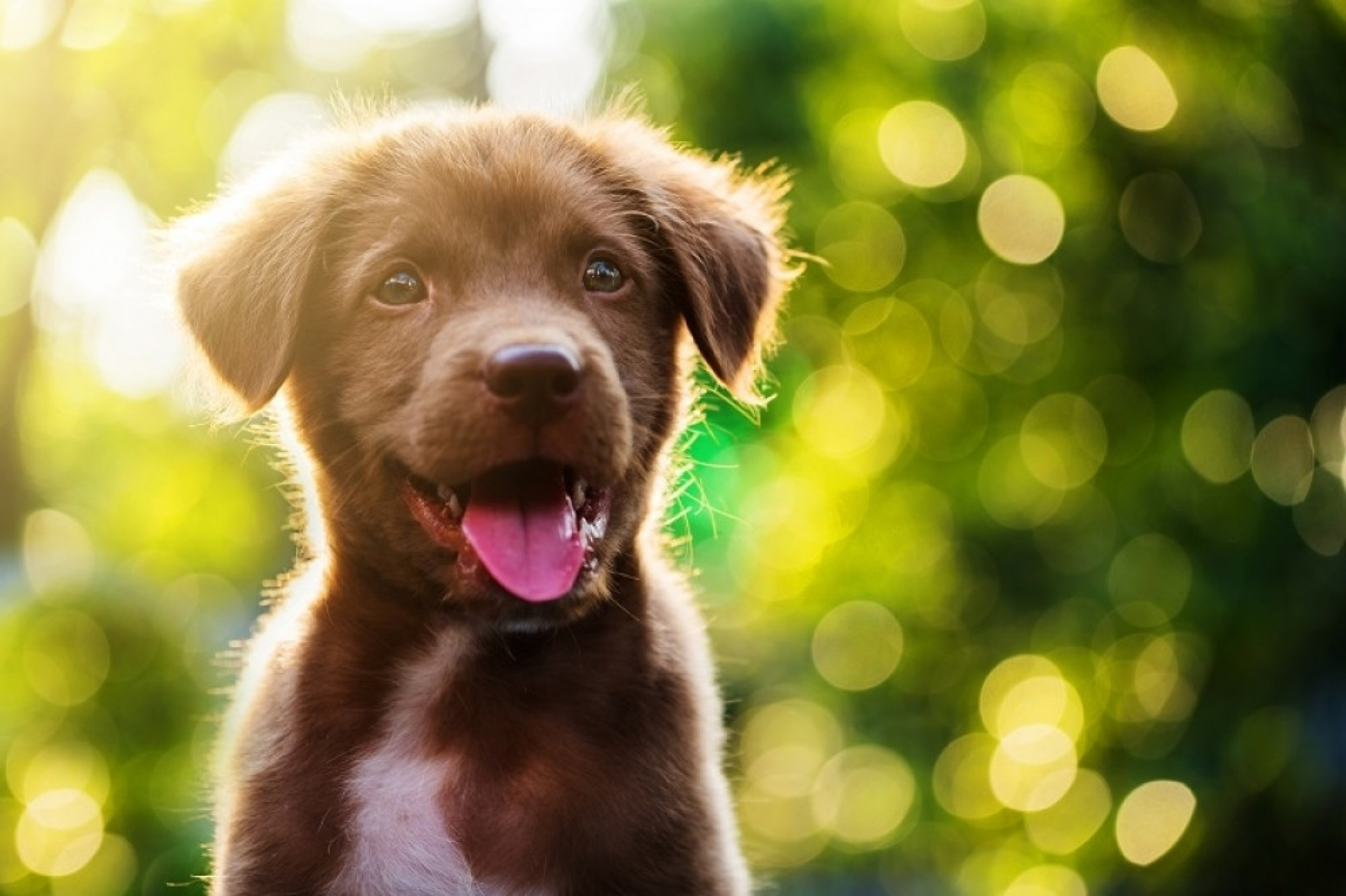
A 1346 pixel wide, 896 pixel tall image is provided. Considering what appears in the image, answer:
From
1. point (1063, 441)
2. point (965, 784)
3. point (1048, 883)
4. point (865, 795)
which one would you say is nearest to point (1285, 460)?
point (1063, 441)

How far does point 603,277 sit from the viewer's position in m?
4.05

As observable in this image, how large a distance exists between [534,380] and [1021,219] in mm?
12557

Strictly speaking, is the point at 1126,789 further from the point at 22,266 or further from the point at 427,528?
the point at 427,528

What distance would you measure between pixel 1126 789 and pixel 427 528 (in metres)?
11.9

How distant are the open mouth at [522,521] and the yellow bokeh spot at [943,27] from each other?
11609mm

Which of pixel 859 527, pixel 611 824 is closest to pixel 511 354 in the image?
pixel 611 824

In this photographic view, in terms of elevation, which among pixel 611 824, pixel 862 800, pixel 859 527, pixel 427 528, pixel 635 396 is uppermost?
pixel 635 396

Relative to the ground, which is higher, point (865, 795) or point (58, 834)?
point (58, 834)

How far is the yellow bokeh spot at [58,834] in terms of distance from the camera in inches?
389

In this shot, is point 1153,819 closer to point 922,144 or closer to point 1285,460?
point 1285,460

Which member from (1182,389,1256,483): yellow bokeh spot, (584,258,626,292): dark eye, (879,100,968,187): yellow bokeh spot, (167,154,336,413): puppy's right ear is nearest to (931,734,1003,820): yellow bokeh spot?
(1182,389,1256,483): yellow bokeh spot

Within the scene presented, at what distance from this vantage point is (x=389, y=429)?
12.1 feet

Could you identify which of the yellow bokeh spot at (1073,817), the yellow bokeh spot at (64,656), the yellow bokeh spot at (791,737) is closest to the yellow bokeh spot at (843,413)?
the yellow bokeh spot at (791,737)

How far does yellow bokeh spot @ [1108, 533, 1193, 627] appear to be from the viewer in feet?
46.9
